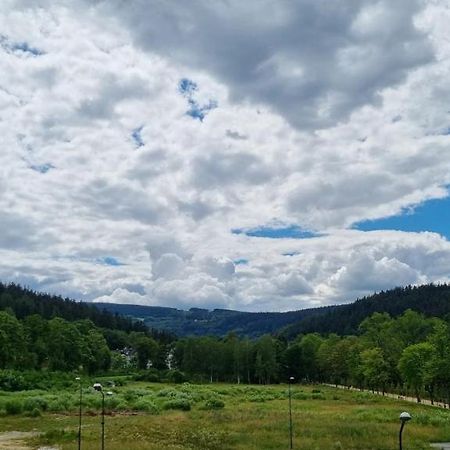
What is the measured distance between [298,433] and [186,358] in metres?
110

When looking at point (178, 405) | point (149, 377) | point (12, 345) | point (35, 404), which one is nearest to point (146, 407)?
point (178, 405)

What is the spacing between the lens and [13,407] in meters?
70.0

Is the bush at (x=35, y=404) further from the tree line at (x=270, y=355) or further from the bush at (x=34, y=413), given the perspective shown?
the tree line at (x=270, y=355)

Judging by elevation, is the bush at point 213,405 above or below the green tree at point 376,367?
below

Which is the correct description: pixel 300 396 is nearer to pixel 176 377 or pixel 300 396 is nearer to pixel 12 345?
pixel 176 377

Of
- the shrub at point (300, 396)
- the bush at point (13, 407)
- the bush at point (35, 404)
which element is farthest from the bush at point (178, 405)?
the shrub at point (300, 396)

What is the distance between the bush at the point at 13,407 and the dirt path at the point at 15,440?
56.7 ft

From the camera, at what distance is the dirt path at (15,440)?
43.0m

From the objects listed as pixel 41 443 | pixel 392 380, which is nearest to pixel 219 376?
pixel 392 380

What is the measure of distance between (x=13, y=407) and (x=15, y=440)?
23908 mm

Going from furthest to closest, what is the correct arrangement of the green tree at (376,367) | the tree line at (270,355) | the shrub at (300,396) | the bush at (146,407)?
the green tree at (376,367)
the shrub at (300,396)
the tree line at (270,355)
the bush at (146,407)

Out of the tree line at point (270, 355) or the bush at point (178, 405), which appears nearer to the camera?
the bush at point (178, 405)

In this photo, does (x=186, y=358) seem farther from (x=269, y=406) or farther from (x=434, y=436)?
(x=434, y=436)

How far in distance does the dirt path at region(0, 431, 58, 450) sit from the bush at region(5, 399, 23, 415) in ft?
56.7
